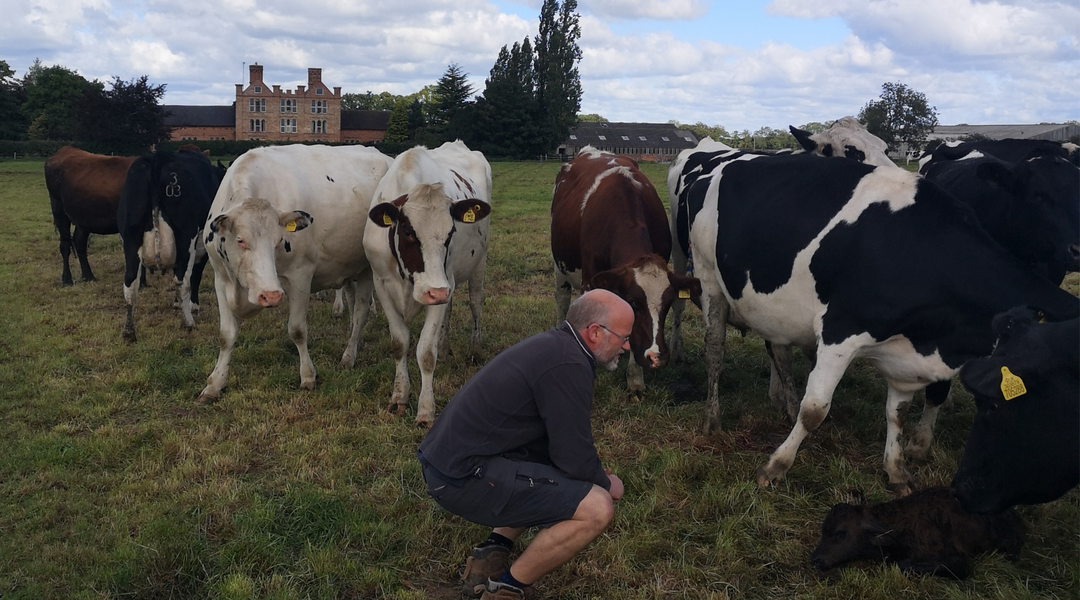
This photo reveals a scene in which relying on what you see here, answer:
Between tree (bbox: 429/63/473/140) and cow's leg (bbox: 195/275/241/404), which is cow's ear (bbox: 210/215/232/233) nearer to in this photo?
cow's leg (bbox: 195/275/241/404)

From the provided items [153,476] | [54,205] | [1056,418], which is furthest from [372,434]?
[54,205]

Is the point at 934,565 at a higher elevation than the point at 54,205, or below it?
below

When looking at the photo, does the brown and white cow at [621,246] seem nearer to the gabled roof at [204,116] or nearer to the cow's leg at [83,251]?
the cow's leg at [83,251]

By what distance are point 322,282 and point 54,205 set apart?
752 cm

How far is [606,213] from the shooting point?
766 cm

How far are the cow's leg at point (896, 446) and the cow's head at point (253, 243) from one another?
472 cm

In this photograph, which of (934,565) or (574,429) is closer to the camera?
(574,429)

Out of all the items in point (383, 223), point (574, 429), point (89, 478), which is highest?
Answer: point (383, 223)

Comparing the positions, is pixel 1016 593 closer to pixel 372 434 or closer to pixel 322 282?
pixel 372 434

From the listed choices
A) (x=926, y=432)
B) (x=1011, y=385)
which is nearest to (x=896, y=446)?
(x=926, y=432)

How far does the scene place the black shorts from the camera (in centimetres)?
395

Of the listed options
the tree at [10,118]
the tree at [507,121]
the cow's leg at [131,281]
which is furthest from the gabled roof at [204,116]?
the cow's leg at [131,281]

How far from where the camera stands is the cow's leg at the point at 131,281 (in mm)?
9133

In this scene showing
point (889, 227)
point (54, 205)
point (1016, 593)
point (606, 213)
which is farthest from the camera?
point (54, 205)
